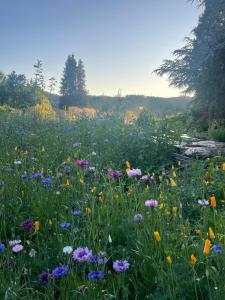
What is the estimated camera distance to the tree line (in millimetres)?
18116

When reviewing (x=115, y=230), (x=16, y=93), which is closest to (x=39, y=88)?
(x=16, y=93)

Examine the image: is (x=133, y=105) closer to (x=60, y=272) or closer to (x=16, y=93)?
(x=16, y=93)

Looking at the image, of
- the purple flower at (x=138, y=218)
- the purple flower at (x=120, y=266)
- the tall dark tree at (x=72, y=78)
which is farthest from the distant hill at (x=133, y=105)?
the tall dark tree at (x=72, y=78)

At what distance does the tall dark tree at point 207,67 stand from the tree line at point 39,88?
4.32m

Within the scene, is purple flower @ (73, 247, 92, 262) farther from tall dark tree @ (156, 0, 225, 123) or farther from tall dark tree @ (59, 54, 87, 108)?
tall dark tree @ (59, 54, 87, 108)

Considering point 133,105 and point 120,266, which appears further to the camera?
point 133,105

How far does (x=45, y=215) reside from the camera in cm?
274

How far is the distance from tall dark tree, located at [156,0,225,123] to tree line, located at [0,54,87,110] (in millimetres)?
4322

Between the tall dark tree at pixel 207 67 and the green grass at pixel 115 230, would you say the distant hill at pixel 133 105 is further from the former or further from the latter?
the green grass at pixel 115 230

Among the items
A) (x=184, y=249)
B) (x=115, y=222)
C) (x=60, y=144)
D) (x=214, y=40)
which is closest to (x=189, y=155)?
(x=60, y=144)

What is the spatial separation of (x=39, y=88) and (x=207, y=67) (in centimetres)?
963

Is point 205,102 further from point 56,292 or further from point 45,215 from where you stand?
point 56,292

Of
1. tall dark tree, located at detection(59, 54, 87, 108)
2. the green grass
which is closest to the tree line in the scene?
tall dark tree, located at detection(59, 54, 87, 108)

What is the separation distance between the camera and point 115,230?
8.00ft
